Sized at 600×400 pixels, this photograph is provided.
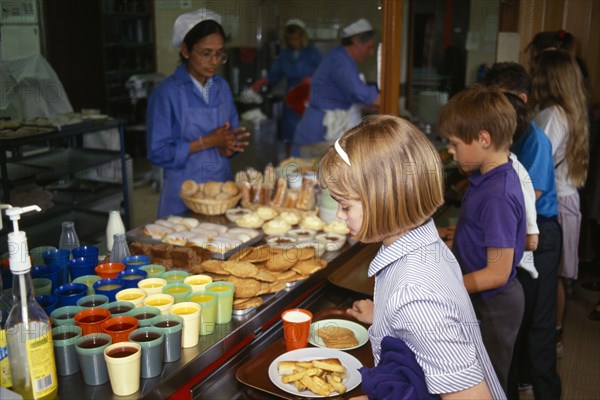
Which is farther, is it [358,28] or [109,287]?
[358,28]

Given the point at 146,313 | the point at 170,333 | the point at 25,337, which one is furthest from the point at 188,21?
the point at 25,337

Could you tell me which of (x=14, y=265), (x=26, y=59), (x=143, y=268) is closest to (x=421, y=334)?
(x=14, y=265)

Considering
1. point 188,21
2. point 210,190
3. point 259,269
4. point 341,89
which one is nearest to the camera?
point 259,269

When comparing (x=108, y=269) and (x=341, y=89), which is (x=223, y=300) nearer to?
(x=108, y=269)

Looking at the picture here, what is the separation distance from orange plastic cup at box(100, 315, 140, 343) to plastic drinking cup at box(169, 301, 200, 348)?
0.40 ft

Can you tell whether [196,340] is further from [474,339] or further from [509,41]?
[509,41]

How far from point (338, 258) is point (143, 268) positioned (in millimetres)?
791

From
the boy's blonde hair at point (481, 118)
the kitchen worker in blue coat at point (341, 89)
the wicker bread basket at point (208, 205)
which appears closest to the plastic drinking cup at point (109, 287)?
the wicker bread basket at point (208, 205)

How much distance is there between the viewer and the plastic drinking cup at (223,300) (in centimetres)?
165

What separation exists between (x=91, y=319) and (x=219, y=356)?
0.36 metres

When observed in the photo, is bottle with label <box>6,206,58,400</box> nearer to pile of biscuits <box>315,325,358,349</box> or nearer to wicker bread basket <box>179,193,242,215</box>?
pile of biscuits <box>315,325,358,349</box>

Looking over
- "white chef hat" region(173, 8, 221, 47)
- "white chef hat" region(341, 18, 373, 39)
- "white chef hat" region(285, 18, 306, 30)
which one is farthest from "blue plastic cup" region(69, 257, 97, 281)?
"white chef hat" region(285, 18, 306, 30)

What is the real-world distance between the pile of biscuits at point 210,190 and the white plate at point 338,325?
41.4 inches

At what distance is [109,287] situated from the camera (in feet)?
5.53
